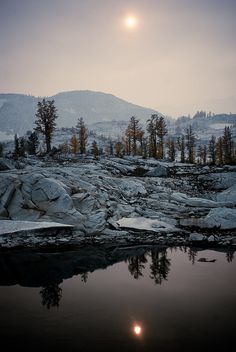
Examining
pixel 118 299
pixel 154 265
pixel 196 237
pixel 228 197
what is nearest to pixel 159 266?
pixel 154 265

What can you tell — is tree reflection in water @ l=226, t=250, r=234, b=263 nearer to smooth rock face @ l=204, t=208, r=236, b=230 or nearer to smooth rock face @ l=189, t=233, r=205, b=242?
smooth rock face @ l=189, t=233, r=205, b=242

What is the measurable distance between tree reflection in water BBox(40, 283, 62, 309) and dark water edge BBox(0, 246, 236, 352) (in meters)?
0.03

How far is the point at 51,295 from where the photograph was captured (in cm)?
1001

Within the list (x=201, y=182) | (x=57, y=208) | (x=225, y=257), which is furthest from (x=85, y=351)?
(x=201, y=182)

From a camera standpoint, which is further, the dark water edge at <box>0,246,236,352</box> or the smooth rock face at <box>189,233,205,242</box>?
the smooth rock face at <box>189,233,205,242</box>

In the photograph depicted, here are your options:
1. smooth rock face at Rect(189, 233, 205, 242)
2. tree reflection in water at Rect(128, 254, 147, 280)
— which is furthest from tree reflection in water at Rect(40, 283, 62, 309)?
smooth rock face at Rect(189, 233, 205, 242)

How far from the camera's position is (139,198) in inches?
902

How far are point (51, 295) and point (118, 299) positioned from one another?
2560 millimetres

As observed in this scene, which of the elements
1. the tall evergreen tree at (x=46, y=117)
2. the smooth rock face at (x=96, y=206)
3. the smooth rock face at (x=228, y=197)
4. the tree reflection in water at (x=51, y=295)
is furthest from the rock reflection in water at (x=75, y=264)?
the tall evergreen tree at (x=46, y=117)

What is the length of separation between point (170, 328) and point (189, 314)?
108cm

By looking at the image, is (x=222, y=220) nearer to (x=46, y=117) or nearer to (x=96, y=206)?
(x=96, y=206)

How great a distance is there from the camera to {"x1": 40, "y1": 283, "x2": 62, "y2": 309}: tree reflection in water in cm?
937

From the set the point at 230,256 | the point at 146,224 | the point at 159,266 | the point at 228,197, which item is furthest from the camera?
the point at 228,197

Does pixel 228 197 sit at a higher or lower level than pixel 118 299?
higher
